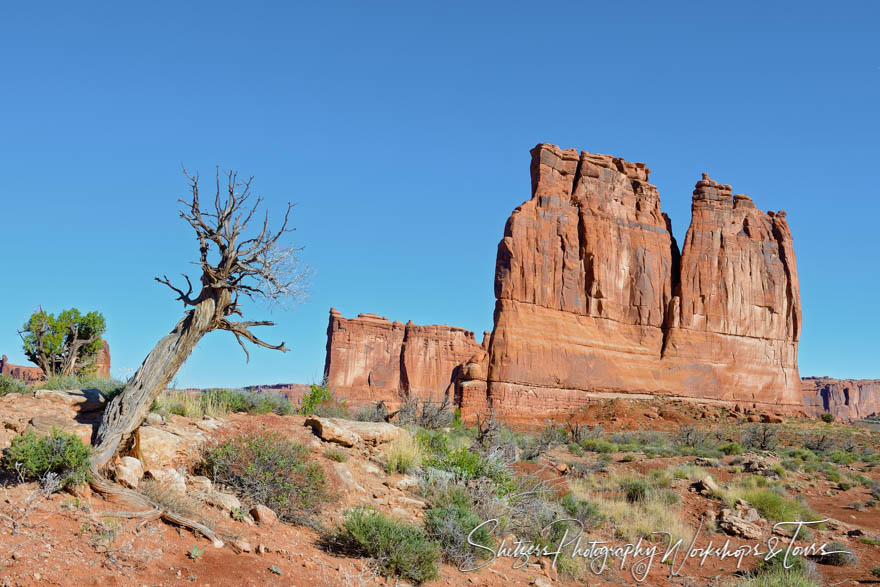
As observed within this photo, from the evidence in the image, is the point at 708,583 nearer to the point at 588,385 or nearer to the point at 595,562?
the point at 595,562

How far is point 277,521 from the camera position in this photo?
7.02 metres

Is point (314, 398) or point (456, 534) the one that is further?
point (314, 398)

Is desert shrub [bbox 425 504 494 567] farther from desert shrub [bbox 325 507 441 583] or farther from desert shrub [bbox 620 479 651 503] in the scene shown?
desert shrub [bbox 620 479 651 503]

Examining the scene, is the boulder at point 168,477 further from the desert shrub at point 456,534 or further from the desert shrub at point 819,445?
the desert shrub at point 819,445

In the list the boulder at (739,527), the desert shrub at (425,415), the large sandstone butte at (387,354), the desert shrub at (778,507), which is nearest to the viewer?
the boulder at (739,527)

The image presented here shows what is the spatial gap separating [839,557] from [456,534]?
649 centimetres

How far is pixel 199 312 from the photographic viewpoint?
25.0 feet

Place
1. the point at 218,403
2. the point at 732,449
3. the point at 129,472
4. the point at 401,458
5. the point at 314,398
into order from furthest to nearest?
the point at 732,449
the point at 314,398
the point at 218,403
the point at 401,458
the point at 129,472

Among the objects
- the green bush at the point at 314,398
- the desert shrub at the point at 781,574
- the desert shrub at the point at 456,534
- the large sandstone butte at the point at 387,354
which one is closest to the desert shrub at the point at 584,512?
the desert shrub at the point at 781,574

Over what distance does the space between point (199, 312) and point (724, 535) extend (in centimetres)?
958

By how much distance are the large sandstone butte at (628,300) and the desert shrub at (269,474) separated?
39819 mm

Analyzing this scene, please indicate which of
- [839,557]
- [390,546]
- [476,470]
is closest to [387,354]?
[476,470]

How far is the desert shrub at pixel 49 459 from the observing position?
599cm

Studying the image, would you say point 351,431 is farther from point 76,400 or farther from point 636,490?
point 636,490
